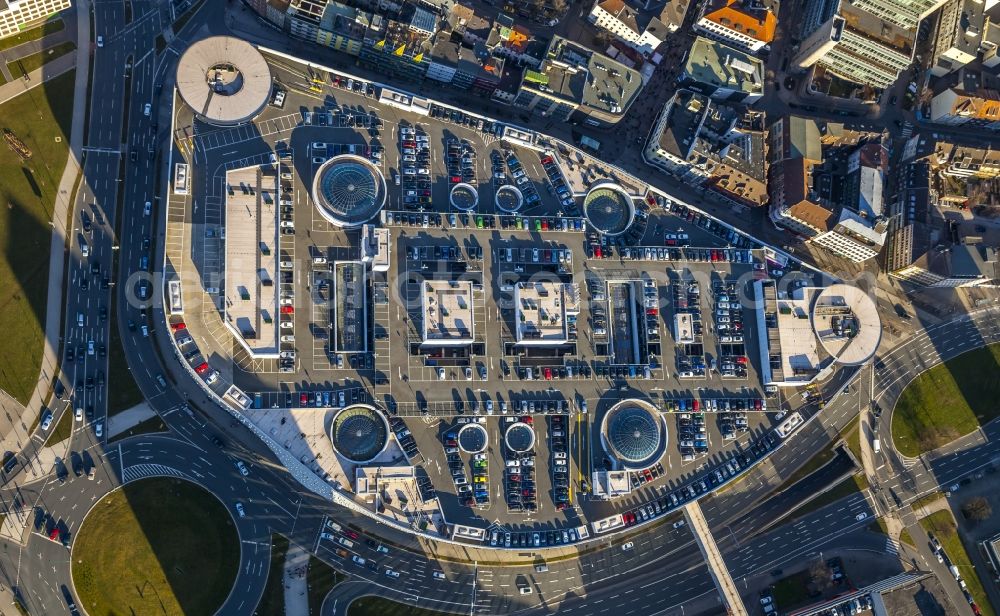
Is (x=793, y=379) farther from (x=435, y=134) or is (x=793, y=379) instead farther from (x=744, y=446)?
(x=435, y=134)

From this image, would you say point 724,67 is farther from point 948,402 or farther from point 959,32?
point 948,402

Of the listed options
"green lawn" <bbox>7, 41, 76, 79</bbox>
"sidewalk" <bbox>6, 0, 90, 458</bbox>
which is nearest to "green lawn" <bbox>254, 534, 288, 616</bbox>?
"sidewalk" <bbox>6, 0, 90, 458</bbox>

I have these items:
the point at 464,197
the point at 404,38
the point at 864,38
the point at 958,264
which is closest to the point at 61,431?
the point at 464,197

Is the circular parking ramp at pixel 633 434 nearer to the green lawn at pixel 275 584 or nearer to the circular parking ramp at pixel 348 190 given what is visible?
the circular parking ramp at pixel 348 190

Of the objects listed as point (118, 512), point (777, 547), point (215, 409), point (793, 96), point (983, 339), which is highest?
point (793, 96)

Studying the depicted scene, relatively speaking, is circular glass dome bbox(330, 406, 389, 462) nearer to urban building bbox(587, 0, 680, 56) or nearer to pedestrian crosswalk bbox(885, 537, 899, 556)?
urban building bbox(587, 0, 680, 56)

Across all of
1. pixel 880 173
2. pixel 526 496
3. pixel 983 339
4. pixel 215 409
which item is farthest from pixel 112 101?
pixel 983 339
